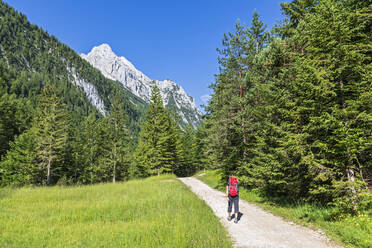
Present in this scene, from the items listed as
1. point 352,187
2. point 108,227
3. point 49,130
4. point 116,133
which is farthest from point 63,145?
point 352,187

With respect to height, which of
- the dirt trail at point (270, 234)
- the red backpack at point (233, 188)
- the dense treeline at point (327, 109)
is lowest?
the dirt trail at point (270, 234)

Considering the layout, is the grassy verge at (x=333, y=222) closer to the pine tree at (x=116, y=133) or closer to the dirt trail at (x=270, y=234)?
the dirt trail at (x=270, y=234)

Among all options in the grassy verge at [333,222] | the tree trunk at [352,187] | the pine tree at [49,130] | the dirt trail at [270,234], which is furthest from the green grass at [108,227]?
the pine tree at [49,130]

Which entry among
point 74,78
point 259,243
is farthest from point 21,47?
point 259,243

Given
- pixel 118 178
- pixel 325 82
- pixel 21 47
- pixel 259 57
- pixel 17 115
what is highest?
pixel 21 47

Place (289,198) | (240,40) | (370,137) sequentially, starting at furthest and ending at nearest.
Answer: (240,40)
(289,198)
(370,137)

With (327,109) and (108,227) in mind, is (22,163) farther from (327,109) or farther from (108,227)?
(327,109)

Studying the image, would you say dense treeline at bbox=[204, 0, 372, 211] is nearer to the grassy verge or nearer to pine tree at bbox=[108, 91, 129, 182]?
the grassy verge

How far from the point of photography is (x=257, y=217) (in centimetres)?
844

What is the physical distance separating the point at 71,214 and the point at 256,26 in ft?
75.0

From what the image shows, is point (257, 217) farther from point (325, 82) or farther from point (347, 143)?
point (325, 82)

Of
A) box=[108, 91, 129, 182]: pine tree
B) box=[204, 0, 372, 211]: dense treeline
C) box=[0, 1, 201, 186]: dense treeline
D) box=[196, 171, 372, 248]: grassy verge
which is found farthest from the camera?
box=[108, 91, 129, 182]: pine tree

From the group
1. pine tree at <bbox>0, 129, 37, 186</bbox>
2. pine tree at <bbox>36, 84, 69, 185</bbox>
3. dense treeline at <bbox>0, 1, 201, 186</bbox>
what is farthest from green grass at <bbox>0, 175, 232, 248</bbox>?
pine tree at <bbox>0, 129, 37, 186</bbox>

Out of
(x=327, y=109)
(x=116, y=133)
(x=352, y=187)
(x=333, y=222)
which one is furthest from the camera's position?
(x=116, y=133)
